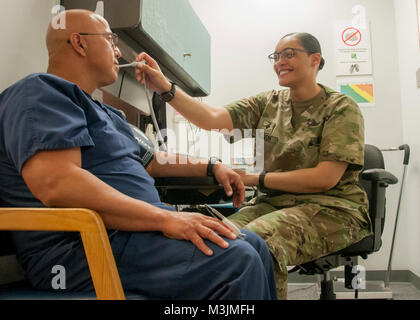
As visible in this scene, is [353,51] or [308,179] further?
[353,51]

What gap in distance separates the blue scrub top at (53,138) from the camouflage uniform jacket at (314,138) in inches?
26.9

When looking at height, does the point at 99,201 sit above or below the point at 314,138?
below

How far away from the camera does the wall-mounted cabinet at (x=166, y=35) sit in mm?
1405

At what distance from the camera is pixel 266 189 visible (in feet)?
4.43

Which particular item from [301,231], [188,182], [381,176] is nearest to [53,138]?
[188,182]

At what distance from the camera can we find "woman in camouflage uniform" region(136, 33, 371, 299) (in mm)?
1140

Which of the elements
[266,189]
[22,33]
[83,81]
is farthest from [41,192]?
[266,189]

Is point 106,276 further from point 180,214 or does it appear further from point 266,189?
point 266,189

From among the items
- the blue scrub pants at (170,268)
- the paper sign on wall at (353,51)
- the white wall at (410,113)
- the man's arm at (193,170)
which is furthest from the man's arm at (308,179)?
the paper sign on wall at (353,51)

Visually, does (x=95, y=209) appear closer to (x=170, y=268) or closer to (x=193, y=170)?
(x=170, y=268)

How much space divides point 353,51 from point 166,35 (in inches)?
68.5

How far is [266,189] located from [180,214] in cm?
71

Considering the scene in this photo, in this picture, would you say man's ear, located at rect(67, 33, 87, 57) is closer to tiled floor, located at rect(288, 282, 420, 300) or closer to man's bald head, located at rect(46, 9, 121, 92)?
man's bald head, located at rect(46, 9, 121, 92)

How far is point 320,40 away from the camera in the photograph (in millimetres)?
2766
